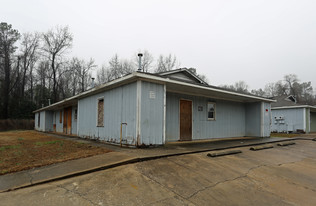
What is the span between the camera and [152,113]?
6047 millimetres

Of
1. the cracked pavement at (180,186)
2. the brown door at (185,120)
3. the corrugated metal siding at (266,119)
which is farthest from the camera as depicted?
the corrugated metal siding at (266,119)

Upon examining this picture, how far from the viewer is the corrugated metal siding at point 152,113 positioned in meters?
5.85

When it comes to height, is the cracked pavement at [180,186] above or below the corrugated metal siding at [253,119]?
below

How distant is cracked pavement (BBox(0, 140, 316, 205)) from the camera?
2.61 m

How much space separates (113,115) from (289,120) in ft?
61.1

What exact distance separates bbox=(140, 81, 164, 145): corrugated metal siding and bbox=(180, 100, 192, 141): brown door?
2.17m

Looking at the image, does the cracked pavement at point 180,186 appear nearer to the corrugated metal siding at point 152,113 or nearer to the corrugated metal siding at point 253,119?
the corrugated metal siding at point 152,113

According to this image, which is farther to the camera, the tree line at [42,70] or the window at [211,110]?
the tree line at [42,70]

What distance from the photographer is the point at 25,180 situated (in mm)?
3201

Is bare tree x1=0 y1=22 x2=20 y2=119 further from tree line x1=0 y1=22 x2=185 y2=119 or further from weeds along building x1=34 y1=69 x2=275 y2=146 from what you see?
weeds along building x1=34 y1=69 x2=275 y2=146

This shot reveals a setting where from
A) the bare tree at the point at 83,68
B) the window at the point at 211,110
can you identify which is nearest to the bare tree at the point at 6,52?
the bare tree at the point at 83,68

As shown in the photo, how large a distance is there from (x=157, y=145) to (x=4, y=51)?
105 feet

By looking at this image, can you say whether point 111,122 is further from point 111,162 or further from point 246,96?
point 246,96

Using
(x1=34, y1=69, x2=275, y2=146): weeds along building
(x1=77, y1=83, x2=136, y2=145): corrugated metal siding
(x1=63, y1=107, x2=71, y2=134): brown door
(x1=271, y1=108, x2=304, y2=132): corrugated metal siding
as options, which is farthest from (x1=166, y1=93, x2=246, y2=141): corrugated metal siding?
(x1=63, y1=107, x2=71, y2=134): brown door
